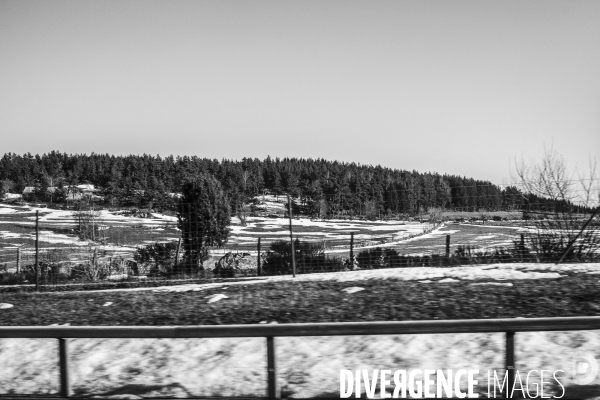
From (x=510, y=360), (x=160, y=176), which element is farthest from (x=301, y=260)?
(x=160, y=176)

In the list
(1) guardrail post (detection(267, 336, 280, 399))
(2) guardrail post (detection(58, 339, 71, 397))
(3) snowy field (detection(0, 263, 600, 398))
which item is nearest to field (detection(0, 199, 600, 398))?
(3) snowy field (detection(0, 263, 600, 398))

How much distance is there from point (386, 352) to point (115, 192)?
90965 millimetres

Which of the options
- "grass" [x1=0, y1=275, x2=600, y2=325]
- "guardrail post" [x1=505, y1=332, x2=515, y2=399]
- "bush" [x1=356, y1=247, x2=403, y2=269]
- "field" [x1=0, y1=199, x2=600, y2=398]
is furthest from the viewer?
"bush" [x1=356, y1=247, x2=403, y2=269]

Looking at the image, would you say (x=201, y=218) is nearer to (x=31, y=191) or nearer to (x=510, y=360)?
(x=510, y=360)

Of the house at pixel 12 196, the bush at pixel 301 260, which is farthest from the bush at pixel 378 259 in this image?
the house at pixel 12 196

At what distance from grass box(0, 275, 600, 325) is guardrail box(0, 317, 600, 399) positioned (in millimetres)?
2535

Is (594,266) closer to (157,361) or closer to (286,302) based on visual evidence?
(286,302)

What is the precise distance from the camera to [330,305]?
7730mm

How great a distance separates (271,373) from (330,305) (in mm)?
3453

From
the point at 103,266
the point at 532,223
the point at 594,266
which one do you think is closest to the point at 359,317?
the point at 594,266

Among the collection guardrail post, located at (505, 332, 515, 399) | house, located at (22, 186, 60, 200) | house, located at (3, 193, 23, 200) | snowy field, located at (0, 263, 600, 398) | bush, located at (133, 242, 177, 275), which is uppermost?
house, located at (22, 186, 60, 200)

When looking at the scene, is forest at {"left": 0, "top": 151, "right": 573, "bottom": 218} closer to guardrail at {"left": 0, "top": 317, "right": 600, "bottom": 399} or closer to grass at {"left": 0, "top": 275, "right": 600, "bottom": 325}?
grass at {"left": 0, "top": 275, "right": 600, "bottom": 325}

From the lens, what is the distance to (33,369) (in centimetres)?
568

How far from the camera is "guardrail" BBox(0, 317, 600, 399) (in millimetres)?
3867
